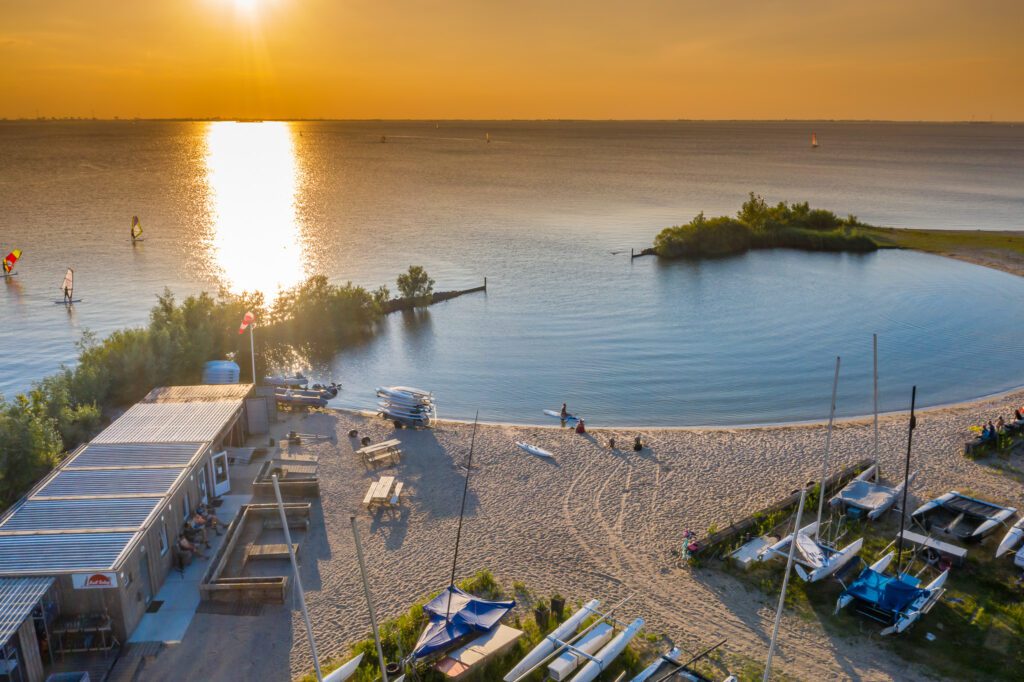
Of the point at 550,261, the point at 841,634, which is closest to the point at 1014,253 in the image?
the point at 550,261

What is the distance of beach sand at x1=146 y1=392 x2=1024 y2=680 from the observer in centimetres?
1673

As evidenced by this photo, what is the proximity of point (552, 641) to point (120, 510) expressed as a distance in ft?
35.2

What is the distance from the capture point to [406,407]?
30.8m

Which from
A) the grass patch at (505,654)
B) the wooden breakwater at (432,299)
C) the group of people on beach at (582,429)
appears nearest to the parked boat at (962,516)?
the group of people on beach at (582,429)

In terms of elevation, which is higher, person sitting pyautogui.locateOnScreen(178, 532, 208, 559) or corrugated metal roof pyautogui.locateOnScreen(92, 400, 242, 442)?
corrugated metal roof pyautogui.locateOnScreen(92, 400, 242, 442)

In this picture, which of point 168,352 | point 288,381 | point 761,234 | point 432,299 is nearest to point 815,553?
point 288,381

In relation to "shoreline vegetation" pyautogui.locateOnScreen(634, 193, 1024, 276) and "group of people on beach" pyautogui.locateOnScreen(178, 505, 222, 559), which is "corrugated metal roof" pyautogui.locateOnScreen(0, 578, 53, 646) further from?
"shoreline vegetation" pyautogui.locateOnScreen(634, 193, 1024, 276)

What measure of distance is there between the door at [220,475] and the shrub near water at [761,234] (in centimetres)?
6288

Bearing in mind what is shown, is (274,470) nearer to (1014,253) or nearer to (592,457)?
(592,457)

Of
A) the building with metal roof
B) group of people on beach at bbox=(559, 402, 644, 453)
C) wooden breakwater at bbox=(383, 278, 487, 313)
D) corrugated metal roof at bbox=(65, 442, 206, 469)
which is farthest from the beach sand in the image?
wooden breakwater at bbox=(383, 278, 487, 313)

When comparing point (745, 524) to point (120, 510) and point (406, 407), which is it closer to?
point (406, 407)

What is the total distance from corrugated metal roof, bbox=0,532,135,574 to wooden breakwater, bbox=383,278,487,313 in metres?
38.9

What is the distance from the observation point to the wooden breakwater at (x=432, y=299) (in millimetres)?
55763

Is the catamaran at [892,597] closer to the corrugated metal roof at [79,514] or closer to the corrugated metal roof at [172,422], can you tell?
the corrugated metal roof at [79,514]
